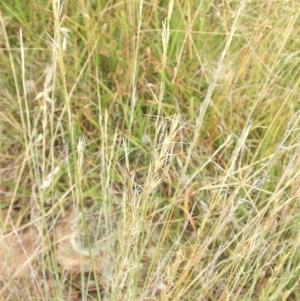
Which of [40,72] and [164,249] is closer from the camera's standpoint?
[164,249]

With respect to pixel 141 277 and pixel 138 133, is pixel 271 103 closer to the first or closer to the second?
pixel 138 133

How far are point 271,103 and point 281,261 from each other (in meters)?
0.71

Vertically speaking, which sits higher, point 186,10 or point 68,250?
point 186,10

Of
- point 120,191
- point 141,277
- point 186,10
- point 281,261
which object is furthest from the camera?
point 186,10

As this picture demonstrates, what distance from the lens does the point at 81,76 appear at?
166cm

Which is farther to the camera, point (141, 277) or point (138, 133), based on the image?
point (138, 133)

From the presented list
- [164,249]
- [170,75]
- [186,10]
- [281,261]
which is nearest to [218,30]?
[186,10]

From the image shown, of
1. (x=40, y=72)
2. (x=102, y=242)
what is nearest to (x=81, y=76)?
(x=40, y=72)

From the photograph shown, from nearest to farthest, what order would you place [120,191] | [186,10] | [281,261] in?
[281,261] < [120,191] < [186,10]

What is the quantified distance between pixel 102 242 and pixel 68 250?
95mm

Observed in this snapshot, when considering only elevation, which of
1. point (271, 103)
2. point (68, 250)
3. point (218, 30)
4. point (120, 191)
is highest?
point (218, 30)

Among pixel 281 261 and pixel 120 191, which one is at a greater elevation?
pixel 281 261

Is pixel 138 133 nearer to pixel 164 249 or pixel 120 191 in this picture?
pixel 120 191

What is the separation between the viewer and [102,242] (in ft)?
4.97
